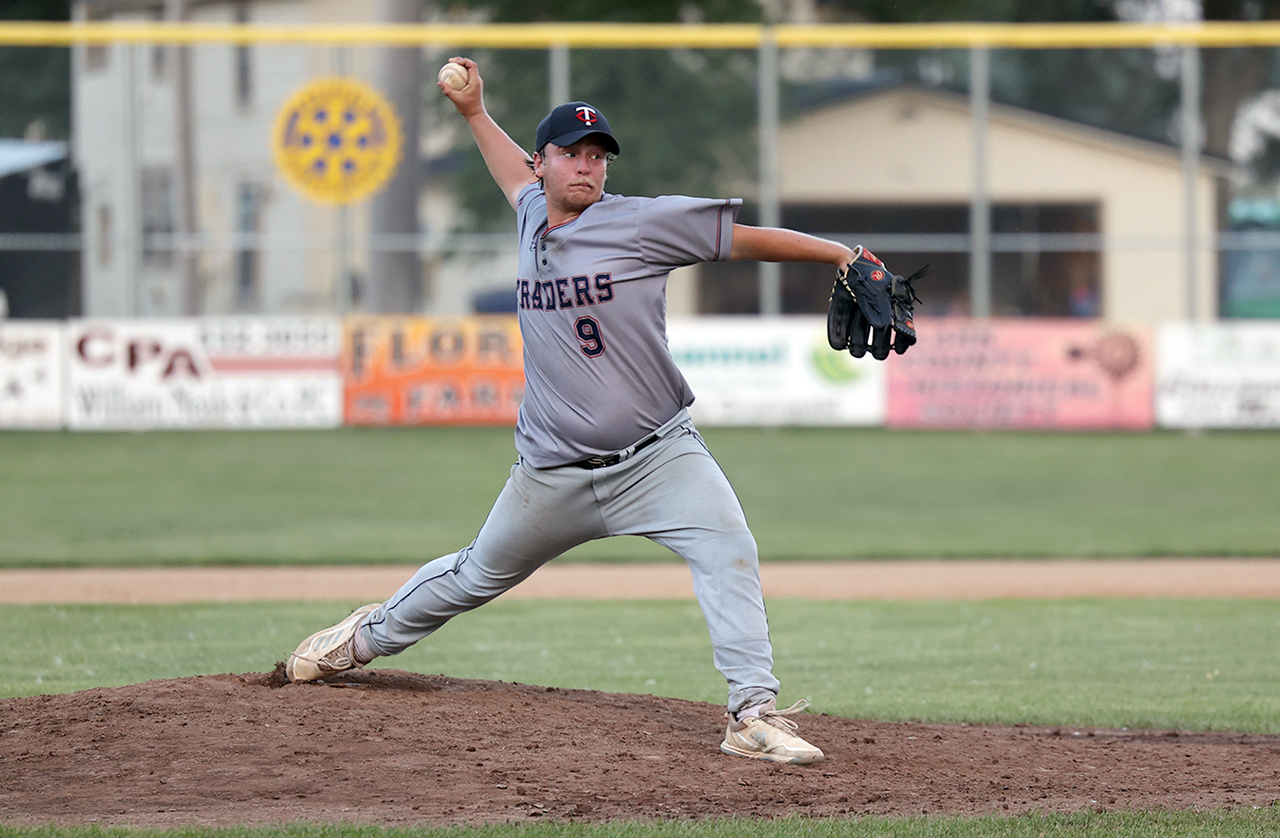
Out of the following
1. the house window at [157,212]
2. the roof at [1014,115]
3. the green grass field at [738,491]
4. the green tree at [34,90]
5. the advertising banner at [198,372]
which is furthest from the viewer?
the roof at [1014,115]

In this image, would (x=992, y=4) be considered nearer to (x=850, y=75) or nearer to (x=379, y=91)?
(x=850, y=75)

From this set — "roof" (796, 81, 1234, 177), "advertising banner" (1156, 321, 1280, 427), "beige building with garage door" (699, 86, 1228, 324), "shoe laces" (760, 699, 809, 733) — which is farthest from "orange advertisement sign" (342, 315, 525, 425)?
"shoe laces" (760, 699, 809, 733)

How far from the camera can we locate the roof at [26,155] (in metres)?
23.3

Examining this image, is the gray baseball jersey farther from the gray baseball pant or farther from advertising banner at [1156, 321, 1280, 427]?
advertising banner at [1156, 321, 1280, 427]

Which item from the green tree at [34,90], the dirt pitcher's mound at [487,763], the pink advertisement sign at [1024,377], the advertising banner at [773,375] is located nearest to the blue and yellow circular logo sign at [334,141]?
the green tree at [34,90]

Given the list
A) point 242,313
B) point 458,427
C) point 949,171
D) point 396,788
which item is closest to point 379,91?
Result: point 242,313

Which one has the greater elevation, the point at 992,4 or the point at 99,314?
the point at 992,4

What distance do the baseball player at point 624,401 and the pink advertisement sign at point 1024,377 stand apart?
→ 14.4m

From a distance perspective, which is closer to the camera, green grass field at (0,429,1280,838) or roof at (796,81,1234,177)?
green grass field at (0,429,1280,838)

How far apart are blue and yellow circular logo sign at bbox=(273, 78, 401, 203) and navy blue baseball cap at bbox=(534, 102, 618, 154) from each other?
15.8 m

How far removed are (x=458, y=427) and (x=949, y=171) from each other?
11.4 m

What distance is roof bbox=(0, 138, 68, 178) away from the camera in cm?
2328

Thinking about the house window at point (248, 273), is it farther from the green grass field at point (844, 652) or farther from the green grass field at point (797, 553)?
the green grass field at point (844, 652)

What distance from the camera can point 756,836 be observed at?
4.08 m
